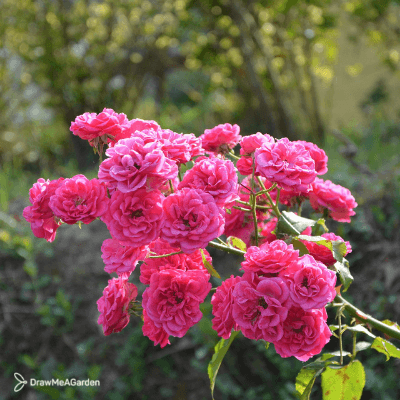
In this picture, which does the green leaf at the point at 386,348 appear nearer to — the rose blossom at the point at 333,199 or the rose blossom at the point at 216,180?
the rose blossom at the point at 333,199

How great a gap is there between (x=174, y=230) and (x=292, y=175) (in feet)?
0.77

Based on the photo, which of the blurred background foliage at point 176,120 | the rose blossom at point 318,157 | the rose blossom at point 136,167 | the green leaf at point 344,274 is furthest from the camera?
the blurred background foliage at point 176,120

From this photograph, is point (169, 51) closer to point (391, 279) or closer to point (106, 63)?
point (106, 63)

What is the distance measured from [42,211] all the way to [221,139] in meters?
0.40

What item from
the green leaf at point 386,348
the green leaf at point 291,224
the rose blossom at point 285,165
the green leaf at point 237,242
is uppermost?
the rose blossom at point 285,165

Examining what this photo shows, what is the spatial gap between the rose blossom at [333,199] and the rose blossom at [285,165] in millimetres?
179

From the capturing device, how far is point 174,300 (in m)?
0.69

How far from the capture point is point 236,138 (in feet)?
2.87

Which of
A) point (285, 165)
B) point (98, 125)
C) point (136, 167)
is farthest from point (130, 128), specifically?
point (285, 165)

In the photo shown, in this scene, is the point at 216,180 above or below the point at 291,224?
above

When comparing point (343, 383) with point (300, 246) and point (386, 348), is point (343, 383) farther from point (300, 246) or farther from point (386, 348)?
point (300, 246)

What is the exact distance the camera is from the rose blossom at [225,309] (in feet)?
2.25

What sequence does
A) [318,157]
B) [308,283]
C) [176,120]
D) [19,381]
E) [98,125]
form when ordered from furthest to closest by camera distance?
[176,120]
[19,381]
[318,157]
[98,125]
[308,283]

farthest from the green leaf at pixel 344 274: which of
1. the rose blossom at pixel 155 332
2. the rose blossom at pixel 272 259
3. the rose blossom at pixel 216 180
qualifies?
the rose blossom at pixel 155 332
